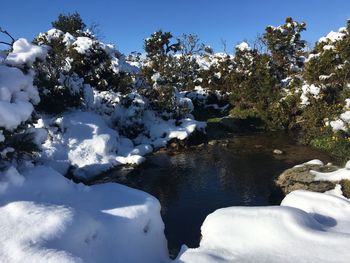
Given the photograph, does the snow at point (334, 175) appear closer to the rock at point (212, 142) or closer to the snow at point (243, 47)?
the rock at point (212, 142)

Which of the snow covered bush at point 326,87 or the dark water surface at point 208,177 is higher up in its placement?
the snow covered bush at point 326,87

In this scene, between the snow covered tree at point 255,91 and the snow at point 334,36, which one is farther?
the snow at point 334,36

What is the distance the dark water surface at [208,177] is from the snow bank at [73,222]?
2416 millimetres

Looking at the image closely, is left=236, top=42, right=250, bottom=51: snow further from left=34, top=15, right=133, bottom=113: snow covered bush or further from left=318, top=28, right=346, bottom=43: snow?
left=34, top=15, right=133, bottom=113: snow covered bush

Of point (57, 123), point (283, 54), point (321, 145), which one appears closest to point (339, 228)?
point (321, 145)

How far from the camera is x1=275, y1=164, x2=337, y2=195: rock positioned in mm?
12135

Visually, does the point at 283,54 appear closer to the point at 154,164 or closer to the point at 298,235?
the point at 154,164

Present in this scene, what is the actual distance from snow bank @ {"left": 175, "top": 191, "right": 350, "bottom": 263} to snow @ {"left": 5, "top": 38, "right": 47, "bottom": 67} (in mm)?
6425

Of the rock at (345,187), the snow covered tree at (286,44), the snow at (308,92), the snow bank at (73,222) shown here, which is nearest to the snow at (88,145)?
the snow at (308,92)

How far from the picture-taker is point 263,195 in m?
14.2

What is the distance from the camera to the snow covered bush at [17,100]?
8836mm

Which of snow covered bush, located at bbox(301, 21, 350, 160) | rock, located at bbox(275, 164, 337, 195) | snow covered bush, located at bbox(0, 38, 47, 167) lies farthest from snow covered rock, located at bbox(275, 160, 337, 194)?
snow covered bush, located at bbox(0, 38, 47, 167)

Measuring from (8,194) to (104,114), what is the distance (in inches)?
628

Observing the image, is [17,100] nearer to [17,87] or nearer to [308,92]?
[17,87]
